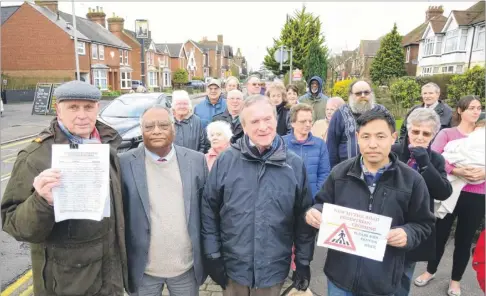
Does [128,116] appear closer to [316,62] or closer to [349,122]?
[349,122]

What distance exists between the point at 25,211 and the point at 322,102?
5621 mm

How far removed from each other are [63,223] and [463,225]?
12.4 feet

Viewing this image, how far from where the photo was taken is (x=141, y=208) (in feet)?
7.40

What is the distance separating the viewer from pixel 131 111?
10.8 metres

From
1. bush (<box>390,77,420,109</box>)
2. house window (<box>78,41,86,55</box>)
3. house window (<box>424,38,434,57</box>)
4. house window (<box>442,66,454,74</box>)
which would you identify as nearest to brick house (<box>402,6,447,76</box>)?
house window (<box>424,38,434,57</box>)

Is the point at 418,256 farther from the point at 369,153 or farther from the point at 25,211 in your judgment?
the point at 25,211

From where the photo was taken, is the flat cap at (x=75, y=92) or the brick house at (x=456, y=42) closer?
the flat cap at (x=75, y=92)

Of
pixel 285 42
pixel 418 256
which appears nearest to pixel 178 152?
pixel 418 256

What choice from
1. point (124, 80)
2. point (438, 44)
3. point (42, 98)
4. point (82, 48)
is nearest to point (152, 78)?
point (124, 80)

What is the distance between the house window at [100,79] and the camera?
1403 inches

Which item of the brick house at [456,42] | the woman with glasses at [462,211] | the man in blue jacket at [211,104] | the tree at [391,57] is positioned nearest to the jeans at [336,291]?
the woman with glasses at [462,211]

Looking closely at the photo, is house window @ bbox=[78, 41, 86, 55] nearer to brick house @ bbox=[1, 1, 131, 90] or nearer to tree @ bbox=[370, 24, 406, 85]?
brick house @ bbox=[1, 1, 131, 90]

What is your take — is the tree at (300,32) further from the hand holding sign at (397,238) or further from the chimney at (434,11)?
the hand holding sign at (397,238)

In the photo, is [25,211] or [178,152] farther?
[178,152]
